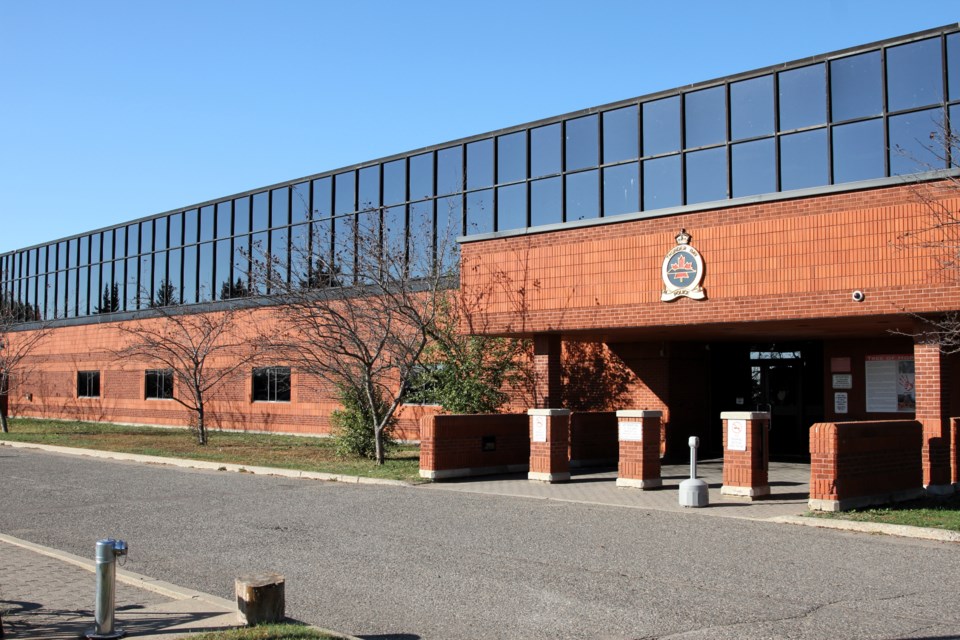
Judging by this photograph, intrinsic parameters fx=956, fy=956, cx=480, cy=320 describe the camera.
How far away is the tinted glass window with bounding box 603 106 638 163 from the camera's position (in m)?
24.4

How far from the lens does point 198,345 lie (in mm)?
33562

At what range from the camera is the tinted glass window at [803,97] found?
20.5 m

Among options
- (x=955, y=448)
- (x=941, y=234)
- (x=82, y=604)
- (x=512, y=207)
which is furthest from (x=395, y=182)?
(x=82, y=604)

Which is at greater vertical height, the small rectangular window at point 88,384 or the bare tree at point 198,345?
the bare tree at point 198,345

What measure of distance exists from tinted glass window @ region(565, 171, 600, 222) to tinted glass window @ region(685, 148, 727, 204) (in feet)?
9.81

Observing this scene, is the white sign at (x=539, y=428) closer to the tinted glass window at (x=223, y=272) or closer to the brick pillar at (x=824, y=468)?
the brick pillar at (x=824, y=468)

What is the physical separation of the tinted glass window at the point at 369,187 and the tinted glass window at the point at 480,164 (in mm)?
4374

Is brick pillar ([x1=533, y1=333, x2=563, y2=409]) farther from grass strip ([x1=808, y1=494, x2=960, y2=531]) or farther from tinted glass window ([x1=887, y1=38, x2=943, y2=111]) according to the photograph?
tinted glass window ([x1=887, y1=38, x2=943, y2=111])

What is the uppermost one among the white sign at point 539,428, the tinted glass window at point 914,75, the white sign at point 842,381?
the tinted glass window at point 914,75

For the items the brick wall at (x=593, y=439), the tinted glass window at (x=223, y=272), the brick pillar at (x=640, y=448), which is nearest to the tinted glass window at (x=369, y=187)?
the tinted glass window at (x=223, y=272)

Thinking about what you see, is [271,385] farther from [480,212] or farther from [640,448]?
[640,448]

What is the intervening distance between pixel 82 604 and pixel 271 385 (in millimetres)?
29022

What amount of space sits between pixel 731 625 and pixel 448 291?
672 inches

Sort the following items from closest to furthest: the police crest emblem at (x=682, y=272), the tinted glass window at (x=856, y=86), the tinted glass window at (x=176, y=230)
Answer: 1. the police crest emblem at (x=682, y=272)
2. the tinted glass window at (x=856, y=86)
3. the tinted glass window at (x=176, y=230)
